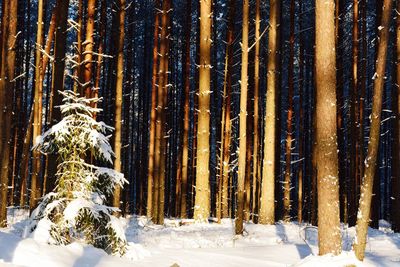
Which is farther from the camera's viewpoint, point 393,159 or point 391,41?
point 391,41

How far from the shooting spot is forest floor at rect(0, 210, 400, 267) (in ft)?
19.5

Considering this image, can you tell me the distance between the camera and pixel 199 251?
8.48 metres

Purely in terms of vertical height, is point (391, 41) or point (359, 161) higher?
point (391, 41)

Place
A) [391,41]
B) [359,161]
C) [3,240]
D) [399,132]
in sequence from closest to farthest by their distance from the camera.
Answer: [3,240]
[399,132]
[359,161]
[391,41]

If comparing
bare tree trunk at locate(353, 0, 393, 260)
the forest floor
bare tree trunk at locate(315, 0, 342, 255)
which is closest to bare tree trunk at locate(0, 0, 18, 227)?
the forest floor

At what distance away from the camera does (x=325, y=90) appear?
7254 millimetres

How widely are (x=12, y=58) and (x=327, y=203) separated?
7950 millimetres

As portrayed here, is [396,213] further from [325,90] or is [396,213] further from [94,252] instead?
[94,252]

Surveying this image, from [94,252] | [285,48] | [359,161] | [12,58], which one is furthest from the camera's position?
[285,48]

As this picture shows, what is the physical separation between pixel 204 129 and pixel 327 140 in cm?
549

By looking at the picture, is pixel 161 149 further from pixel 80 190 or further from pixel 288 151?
pixel 80 190

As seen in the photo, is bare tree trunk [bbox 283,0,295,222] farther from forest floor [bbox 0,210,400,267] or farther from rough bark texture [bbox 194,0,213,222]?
rough bark texture [bbox 194,0,213,222]

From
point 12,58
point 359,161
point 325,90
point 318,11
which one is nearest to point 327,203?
point 325,90

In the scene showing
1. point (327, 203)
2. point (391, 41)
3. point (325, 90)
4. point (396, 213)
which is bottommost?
point (396, 213)
